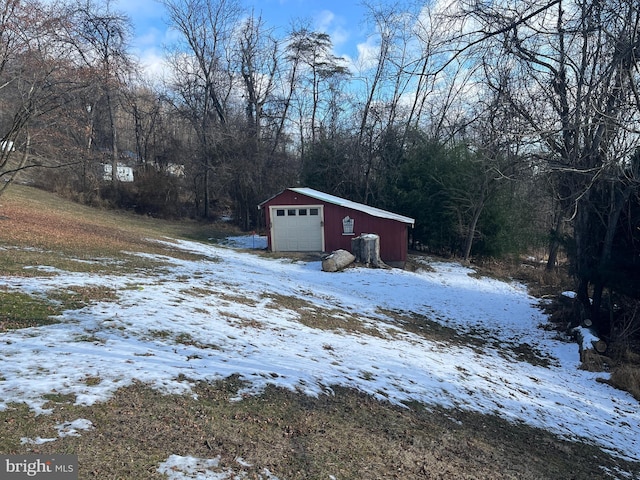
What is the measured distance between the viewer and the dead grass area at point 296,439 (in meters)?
2.91

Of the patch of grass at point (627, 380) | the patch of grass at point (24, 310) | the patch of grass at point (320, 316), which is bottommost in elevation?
the patch of grass at point (627, 380)

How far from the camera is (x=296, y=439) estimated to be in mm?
3498

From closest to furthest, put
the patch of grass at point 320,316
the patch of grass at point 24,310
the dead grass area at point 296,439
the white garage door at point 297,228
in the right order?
the dead grass area at point 296,439
the patch of grass at point 24,310
the patch of grass at point 320,316
the white garage door at point 297,228

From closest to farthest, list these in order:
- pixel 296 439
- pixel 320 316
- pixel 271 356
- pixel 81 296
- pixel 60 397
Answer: pixel 60 397
pixel 296 439
pixel 271 356
pixel 81 296
pixel 320 316

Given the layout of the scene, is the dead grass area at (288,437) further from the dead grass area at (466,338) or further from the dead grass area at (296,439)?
the dead grass area at (466,338)

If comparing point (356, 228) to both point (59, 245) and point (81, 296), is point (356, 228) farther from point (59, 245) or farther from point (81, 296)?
point (81, 296)

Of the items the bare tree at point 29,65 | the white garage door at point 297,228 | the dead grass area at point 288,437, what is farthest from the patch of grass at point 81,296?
the white garage door at point 297,228

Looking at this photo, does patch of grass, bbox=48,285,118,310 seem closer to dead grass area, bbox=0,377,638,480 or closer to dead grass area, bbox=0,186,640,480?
dead grass area, bbox=0,186,640,480

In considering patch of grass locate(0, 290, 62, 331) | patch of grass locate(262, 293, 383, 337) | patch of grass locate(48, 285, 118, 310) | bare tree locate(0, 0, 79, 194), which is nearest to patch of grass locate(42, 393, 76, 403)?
patch of grass locate(0, 290, 62, 331)

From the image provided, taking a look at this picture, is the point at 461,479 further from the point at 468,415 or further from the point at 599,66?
the point at 599,66

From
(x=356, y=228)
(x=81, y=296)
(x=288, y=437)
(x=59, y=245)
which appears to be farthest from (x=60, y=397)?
(x=356, y=228)

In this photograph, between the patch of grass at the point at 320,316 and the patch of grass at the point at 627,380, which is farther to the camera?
the patch of grass at the point at 320,316

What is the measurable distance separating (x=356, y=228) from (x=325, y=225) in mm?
1501

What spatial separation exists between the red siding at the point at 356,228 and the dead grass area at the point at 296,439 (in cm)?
1416
